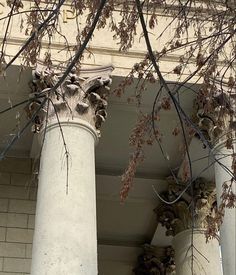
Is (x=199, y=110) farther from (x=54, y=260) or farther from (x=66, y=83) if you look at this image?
(x=54, y=260)

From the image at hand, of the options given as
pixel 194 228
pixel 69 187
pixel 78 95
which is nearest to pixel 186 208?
pixel 194 228

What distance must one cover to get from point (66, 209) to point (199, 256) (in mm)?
8538

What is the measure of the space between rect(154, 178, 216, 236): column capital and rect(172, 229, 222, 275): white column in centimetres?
35

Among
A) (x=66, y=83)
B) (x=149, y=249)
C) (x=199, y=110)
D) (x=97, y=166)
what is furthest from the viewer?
(x=149, y=249)

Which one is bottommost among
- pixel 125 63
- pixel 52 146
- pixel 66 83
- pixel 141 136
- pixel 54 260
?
pixel 54 260

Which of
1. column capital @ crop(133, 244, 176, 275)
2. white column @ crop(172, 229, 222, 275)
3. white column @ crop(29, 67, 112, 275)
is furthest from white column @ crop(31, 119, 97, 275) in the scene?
column capital @ crop(133, 244, 176, 275)

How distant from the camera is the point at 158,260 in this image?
28.7 meters

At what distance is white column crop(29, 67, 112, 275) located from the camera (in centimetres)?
1582

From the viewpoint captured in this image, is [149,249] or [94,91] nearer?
[94,91]

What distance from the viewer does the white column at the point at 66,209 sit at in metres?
15.8

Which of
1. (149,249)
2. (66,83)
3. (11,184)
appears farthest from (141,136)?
(149,249)

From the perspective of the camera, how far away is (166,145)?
2367cm

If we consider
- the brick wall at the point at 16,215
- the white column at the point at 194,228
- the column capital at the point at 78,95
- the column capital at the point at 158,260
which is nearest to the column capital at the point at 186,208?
the white column at the point at 194,228

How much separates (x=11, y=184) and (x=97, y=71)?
15.8 ft
